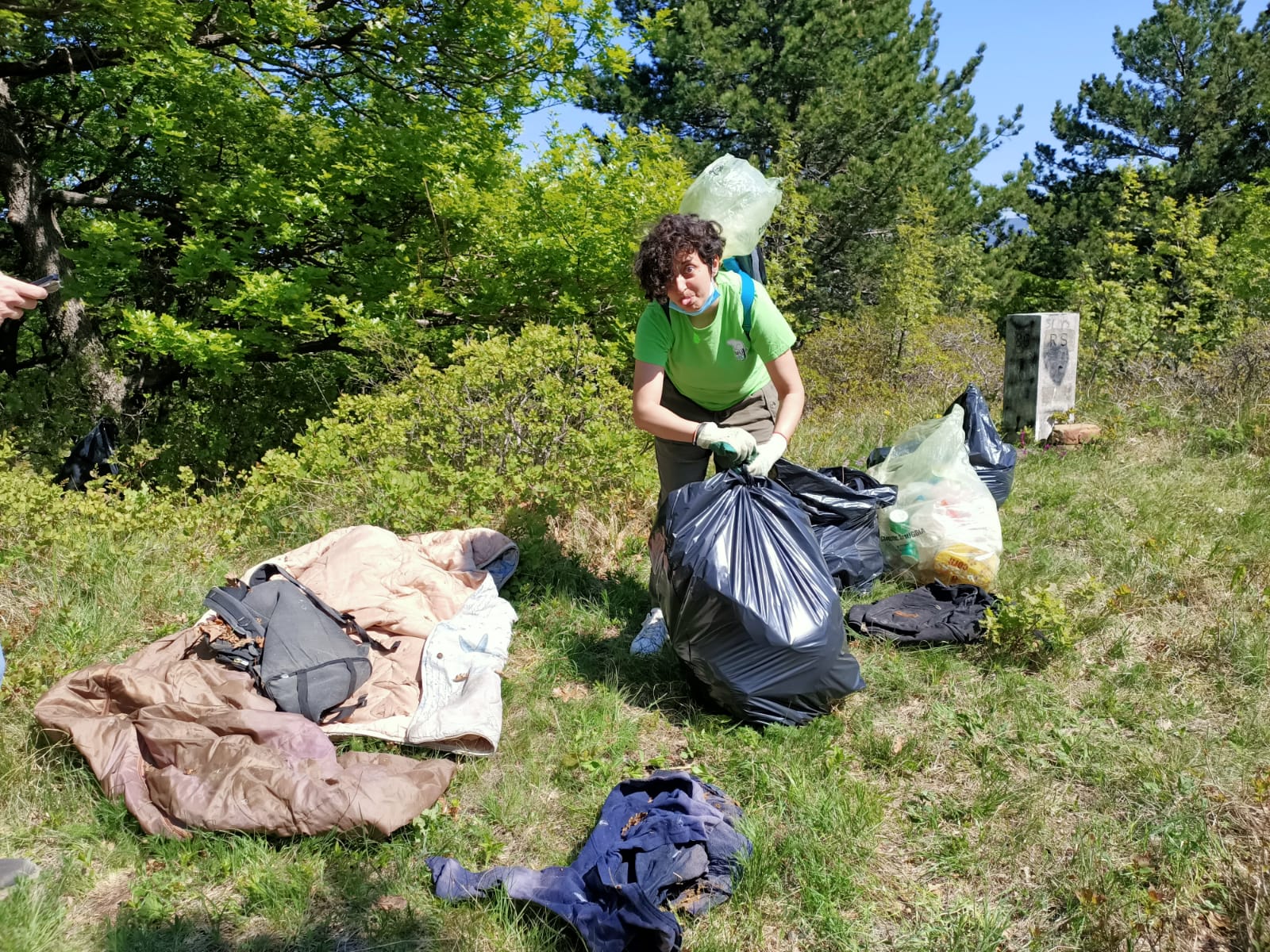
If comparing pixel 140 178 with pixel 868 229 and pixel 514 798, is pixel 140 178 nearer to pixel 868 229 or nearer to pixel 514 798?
pixel 514 798

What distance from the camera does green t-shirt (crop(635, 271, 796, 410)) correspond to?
2.83 m

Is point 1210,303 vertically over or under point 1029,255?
under

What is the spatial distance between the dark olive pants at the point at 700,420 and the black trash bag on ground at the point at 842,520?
1.65 ft

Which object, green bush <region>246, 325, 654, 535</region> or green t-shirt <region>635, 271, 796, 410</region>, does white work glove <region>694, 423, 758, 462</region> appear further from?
green bush <region>246, 325, 654, 535</region>

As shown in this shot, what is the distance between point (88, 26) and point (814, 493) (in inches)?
266

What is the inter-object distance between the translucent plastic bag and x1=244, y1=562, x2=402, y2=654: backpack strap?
1898mm

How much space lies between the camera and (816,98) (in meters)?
13.8

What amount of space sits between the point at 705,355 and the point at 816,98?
12616mm

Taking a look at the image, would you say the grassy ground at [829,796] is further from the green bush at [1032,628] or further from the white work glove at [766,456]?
the white work glove at [766,456]

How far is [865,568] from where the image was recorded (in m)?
3.51

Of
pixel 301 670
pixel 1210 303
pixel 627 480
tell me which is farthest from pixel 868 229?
pixel 301 670

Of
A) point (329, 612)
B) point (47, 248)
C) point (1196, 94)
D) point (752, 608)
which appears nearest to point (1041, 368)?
point (752, 608)

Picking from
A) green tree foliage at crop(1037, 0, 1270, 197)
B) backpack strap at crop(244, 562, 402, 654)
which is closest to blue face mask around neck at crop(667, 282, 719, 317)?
backpack strap at crop(244, 562, 402, 654)

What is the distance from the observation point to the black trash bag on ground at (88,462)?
5.18m
